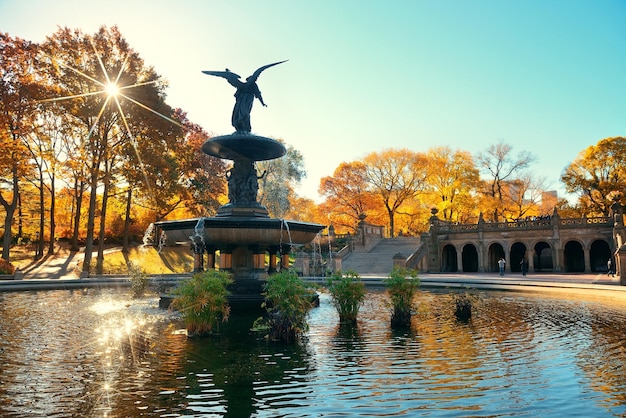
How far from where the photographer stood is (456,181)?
5122cm

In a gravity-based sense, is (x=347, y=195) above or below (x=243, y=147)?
above

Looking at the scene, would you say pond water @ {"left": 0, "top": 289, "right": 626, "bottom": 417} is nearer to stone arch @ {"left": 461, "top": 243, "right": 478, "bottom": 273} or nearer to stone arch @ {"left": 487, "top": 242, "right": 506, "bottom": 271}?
stone arch @ {"left": 487, "top": 242, "right": 506, "bottom": 271}

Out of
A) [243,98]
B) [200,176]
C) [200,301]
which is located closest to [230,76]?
[243,98]

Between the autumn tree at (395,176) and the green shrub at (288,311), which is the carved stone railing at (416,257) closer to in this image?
the autumn tree at (395,176)

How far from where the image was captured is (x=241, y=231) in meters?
13.6

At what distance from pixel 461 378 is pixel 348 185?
50109 millimetres

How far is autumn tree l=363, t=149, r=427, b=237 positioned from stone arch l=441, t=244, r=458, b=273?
428 inches

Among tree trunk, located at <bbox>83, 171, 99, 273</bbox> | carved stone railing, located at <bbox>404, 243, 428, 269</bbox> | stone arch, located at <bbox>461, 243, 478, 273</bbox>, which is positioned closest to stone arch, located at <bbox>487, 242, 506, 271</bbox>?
stone arch, located at <bbox>461, 243, 478, 273</bbox>

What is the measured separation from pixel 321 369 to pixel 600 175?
48709 mm

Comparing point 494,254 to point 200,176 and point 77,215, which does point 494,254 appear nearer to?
point 200,176

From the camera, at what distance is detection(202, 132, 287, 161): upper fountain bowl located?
15289 mm

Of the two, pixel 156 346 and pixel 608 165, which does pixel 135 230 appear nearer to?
pixel 156 346

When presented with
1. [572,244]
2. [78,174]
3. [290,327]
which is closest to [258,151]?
[290,327]

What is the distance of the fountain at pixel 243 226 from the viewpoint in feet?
44.7
